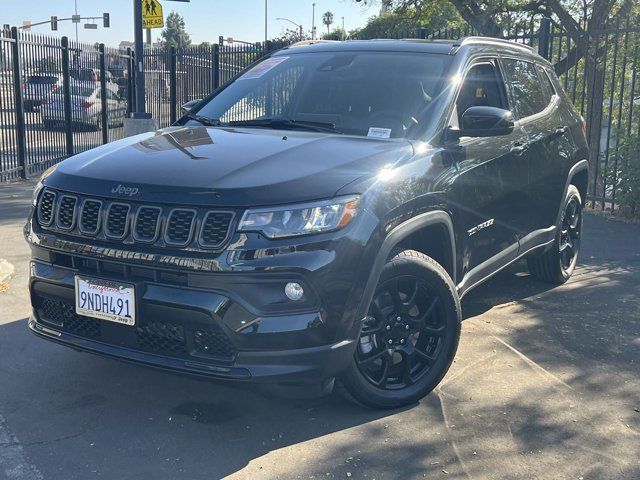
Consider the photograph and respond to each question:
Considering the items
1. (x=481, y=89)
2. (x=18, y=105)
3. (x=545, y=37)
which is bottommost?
(x=18, y=105)

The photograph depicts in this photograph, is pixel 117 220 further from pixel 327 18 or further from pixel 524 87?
pixel 327 18

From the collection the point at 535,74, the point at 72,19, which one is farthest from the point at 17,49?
the point at 72,19

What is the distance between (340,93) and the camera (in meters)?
4.48

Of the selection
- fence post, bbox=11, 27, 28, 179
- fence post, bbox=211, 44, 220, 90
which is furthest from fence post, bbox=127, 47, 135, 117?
fence post, bbox=11, 27, 28, 179

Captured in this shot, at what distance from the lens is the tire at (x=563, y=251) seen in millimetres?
5992

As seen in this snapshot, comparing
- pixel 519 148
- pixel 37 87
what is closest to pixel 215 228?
pixel 519 148

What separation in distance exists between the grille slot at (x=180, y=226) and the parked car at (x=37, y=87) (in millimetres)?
8860

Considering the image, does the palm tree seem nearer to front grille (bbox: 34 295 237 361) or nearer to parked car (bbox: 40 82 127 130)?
parked car (bbox: 40 82 127 130)

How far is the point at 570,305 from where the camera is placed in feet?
18.6

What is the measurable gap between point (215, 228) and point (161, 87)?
1357cm

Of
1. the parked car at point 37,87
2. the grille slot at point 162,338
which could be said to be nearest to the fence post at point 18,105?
the parked car at point 37,87

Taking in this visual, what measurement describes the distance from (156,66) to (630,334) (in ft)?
44.3

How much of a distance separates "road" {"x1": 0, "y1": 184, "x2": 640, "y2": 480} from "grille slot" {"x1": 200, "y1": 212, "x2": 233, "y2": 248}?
0.71 meters

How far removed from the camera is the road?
321 cm
